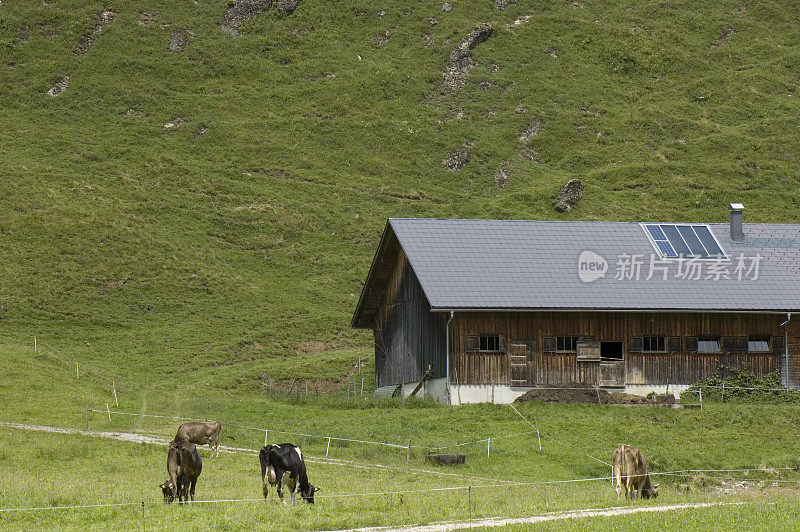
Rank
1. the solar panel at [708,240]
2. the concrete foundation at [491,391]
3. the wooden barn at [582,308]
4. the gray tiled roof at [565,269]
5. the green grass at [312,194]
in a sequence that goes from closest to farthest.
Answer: the green grass at [312,194] < the concrete foundation at [491,391] < the wooden barn at [582,308] < the gray tiled roof at [565,269] < the solar panel at [708,240]

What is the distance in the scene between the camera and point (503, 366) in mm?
47281

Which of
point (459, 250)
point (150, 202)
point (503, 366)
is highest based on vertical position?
point (150, 202)

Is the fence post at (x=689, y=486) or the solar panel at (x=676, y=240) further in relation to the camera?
the solar panel at (x=676, y=240)

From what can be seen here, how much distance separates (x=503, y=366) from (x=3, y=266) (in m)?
41.0

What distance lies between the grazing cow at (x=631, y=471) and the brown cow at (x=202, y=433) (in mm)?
13164

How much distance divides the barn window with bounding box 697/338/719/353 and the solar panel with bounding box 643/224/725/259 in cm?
394

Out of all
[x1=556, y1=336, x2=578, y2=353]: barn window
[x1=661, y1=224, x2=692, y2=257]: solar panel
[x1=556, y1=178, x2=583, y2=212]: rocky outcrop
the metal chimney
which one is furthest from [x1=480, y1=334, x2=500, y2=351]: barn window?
[x1=556, y1=178, x2=583, y2=212]: rocky outcrop

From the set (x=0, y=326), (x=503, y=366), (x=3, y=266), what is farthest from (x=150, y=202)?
(x=503, y=366)

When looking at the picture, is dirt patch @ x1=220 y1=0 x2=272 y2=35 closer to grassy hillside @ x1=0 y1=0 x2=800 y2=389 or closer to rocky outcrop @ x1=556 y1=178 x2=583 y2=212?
grassy hillside @ x1=0 y1=0 x2=800 y2=389

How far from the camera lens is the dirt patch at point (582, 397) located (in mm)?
45750

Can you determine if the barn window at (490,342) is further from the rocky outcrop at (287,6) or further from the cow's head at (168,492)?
the rocky outcrop at (287,6)

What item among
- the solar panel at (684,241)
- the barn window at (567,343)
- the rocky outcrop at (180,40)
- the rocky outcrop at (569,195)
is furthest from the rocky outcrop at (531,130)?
the barn window at (567,343)

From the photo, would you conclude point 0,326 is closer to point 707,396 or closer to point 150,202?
point 150,202

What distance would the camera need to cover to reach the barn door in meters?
47.3
